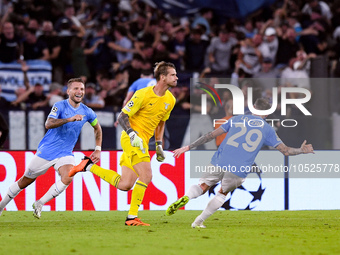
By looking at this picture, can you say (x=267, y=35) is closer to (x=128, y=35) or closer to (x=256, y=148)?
(x=128, y=35)

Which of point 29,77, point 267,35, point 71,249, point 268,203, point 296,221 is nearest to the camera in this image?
point 71,249

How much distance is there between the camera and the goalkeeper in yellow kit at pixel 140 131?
9.38 meters

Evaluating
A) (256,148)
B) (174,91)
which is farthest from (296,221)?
(174,91)

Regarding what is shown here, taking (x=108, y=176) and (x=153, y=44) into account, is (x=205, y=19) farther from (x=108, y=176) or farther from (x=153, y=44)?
(x=108, y=176)

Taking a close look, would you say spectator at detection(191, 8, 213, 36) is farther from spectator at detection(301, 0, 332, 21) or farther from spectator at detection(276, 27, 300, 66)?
spectator at detection(301, 0, 332, 21)

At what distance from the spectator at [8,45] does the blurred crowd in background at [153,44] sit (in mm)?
22

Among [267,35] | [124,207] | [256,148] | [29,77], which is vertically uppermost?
[267,35]

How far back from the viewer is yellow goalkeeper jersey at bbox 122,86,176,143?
953 cm

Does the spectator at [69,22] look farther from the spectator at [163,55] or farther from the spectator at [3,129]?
the spectator at [3,129]

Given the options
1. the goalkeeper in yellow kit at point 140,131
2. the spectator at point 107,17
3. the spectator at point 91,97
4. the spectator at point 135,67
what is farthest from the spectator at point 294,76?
the goalkeeper in yellow kit at point 140,131

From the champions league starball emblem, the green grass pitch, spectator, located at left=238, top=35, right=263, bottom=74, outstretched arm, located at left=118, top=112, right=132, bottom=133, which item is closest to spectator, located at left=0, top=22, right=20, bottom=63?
the green grass pitch

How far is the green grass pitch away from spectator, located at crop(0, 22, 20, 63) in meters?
4.77

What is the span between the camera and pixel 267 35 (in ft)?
56.0

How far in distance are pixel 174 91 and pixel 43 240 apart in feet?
26.0
